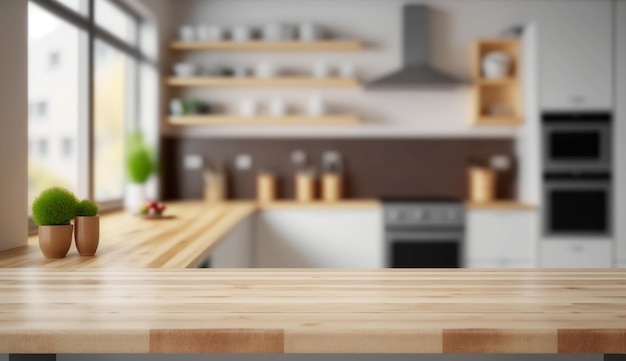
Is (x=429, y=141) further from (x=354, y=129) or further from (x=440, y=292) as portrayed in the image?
(x=440, y=292)

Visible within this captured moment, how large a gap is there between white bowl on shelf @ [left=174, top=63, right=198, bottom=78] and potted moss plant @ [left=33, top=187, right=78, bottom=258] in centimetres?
298

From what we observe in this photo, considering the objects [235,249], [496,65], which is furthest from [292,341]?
[496,65]

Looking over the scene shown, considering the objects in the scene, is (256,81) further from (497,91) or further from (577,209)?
(577,209)

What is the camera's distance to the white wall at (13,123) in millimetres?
2256

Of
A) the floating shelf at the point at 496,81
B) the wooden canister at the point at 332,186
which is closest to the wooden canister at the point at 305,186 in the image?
the wooden canister at the point at 332,186

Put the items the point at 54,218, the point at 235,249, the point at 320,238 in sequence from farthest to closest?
1. the point at 320,238
2. the point at 235,249
3. the point at 54,218

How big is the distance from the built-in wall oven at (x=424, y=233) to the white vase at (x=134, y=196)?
1746mm

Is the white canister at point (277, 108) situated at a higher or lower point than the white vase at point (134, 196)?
higher

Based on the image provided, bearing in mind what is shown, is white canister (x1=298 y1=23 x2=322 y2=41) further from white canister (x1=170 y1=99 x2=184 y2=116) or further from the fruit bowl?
the fruit bowl

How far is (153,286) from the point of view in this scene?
147 cm

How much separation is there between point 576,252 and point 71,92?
11.8ft

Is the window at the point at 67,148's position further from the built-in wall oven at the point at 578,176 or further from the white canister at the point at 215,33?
the built-in wall oven at the point at 578,176

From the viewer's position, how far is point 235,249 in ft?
11.9

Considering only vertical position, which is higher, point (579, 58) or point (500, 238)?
point (579, 58)
